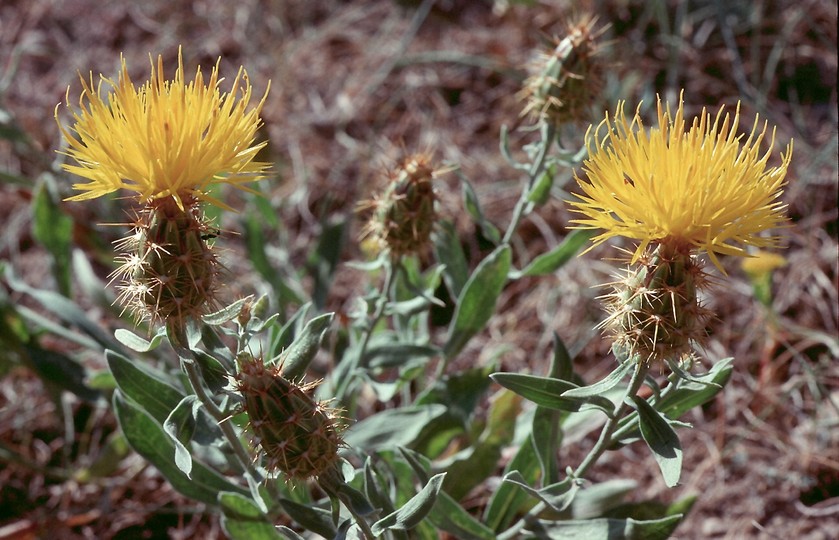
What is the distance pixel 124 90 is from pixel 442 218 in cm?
137

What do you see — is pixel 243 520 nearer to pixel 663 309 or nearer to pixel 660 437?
pixel 660 437

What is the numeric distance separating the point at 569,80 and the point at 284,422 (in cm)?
148

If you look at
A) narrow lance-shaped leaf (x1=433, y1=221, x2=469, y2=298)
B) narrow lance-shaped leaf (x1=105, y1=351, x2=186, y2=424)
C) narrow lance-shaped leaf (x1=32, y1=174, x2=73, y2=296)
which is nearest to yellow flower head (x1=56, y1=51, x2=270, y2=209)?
narrow lance-shaped leaf (x1=105, y1=351, x2=186, y2=424)

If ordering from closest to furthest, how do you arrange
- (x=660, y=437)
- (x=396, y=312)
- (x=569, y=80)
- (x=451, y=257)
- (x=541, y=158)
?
(x=660, y=437)
(x=569, y=80)
(x=541, y=158)
(x=396, y=312)
(x=451, y=257)

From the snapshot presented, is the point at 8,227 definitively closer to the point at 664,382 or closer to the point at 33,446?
the point at 33,446

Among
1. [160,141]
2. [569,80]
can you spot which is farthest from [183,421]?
[569,80]

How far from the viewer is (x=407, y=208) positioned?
2.85 metres

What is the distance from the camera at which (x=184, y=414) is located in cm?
222

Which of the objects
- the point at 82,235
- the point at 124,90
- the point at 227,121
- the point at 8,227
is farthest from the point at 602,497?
the point at 8,227

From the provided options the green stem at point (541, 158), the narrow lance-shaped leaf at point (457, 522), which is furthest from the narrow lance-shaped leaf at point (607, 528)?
the green stem at point (541, 158)

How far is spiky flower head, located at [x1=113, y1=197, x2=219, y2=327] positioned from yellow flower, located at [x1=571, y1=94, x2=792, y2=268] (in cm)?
91

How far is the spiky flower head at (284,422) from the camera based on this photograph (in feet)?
6.61

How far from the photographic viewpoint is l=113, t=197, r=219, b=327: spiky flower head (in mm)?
2055

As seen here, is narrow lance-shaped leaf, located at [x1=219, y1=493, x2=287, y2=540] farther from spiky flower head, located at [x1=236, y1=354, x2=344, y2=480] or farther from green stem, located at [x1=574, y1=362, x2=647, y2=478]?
green stem, located at [x1=574, y1=362, x2=647, y2=478]
